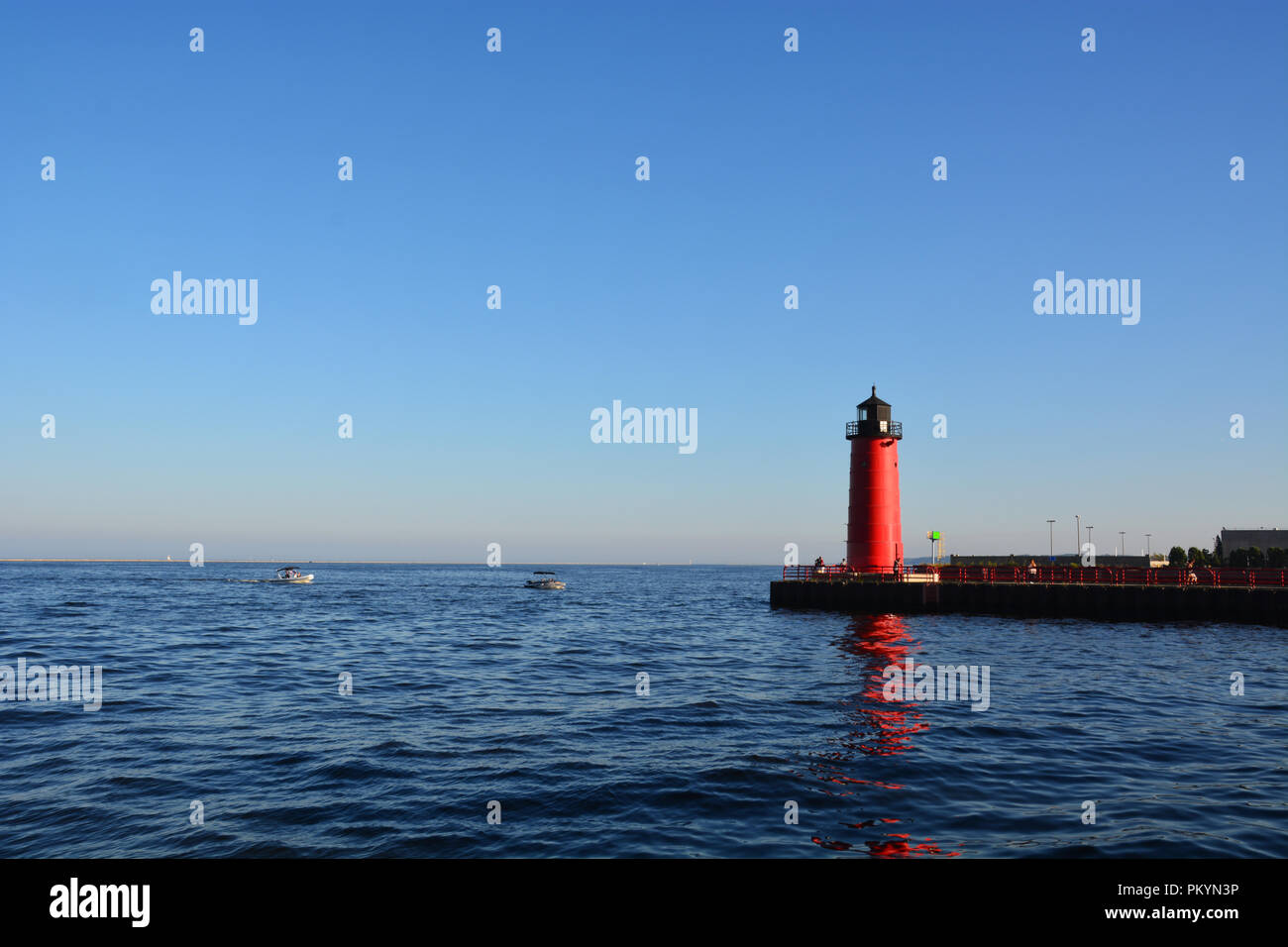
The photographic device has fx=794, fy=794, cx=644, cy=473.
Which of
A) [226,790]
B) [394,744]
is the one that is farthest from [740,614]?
[226,790]

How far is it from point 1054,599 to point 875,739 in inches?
1570

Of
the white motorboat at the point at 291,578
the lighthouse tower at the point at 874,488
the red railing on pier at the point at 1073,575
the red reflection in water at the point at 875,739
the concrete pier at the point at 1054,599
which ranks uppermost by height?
the lighthouse tower at the point at 874,488

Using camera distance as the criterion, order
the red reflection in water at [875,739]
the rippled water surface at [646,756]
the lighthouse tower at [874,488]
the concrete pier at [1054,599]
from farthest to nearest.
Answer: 1. the lighthouse tower at [874,488]
2. the concrete pier at [1054,599]
3. the rippled water surface at [646,756]
4. the red reflection in water at [875,739]

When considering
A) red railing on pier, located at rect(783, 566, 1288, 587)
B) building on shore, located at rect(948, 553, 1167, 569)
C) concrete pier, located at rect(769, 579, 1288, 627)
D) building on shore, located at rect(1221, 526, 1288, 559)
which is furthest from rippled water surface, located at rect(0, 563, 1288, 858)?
building on shore, located at rect(1221, 526, 1288, 559)

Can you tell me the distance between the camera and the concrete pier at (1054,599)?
4656cm

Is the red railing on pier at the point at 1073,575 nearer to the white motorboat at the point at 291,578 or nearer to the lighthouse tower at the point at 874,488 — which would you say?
the lighthouse tower at the point at 874,488

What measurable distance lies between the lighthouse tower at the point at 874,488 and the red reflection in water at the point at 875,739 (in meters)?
21.5

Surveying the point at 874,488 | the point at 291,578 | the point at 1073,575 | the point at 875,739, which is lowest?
the point at 291,578

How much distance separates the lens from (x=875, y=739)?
1745cm

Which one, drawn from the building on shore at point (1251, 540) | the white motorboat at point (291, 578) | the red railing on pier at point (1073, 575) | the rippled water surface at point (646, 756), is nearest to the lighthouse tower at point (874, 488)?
the red railing on pier at point (1073, 575)

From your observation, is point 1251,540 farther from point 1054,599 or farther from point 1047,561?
point 1054,599

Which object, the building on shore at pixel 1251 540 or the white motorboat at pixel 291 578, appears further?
the white motorboat at pixel 291 578

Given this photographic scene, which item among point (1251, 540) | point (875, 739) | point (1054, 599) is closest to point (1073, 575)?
point (1054, 599)
